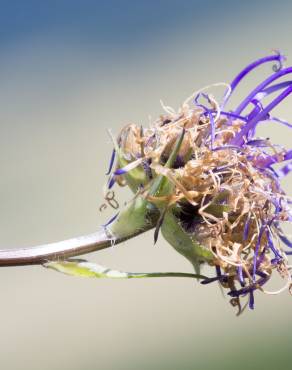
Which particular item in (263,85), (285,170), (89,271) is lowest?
(89,271)

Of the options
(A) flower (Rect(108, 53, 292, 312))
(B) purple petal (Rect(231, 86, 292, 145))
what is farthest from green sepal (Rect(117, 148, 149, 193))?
(B) purple petal (Rect(231, 86, 292, 145))

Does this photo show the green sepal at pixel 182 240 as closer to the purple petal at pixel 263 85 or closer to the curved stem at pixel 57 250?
the curved stem at pixel 57 250

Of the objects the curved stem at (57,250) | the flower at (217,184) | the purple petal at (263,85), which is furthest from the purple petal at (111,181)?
the purple petal at (263,85)

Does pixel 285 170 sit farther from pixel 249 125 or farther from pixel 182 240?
pixel 182 240

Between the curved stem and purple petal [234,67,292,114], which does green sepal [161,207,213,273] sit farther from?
purple petal [234,67,292,114]

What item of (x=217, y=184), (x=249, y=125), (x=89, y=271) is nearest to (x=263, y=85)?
(x=249, y=125)

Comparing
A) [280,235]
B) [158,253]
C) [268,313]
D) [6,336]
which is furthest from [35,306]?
[280,235]

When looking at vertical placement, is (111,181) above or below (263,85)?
below
